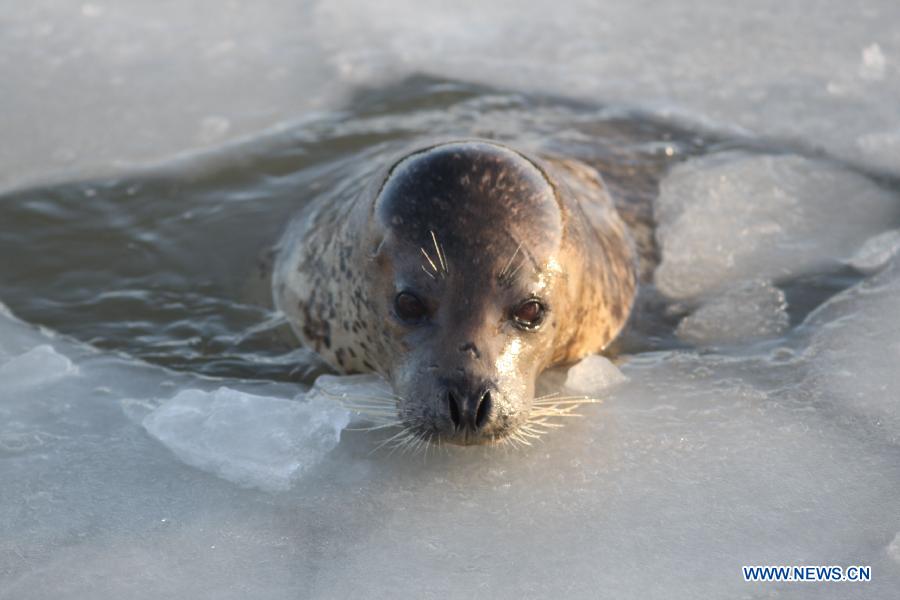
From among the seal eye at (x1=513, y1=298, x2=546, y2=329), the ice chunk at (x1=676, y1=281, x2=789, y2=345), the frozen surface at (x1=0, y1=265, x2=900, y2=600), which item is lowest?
the frozen surface at (x1=0, y1=265, x2=900, y2=600)

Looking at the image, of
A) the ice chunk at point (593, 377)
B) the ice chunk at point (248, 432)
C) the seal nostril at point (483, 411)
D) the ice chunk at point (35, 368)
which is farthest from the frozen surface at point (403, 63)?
the seal nostril at point (483, 411)

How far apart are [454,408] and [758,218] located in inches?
83.3

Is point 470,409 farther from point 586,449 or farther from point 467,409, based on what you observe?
point 586,449

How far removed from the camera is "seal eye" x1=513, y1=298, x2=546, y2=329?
3289 mm

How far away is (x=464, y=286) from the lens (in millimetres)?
3225

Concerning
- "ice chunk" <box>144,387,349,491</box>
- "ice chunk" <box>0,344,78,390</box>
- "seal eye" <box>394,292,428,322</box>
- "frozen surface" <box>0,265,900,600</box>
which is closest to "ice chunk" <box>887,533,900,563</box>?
"frozen surface" <box>0,265,900,600</box>

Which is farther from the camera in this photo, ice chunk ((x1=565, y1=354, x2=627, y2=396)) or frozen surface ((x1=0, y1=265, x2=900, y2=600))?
ice chunk ((x1=565, y1=354, x2=627, y2=396))

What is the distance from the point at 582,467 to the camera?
3131mm

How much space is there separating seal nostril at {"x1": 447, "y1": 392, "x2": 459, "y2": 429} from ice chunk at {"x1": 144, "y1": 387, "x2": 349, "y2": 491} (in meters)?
0.40

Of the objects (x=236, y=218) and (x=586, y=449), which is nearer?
(x=586, y=449)

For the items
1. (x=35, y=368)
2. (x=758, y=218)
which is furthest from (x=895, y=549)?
(x=35, y=368)

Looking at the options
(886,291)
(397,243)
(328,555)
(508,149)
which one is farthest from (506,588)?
(886,291)

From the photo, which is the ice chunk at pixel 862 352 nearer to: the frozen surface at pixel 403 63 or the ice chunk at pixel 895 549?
the ice chunk at pixel 895 549

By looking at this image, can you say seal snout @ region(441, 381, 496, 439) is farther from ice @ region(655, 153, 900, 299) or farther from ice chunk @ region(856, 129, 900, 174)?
ice chunk @ region(856, 129, 900, 174)
